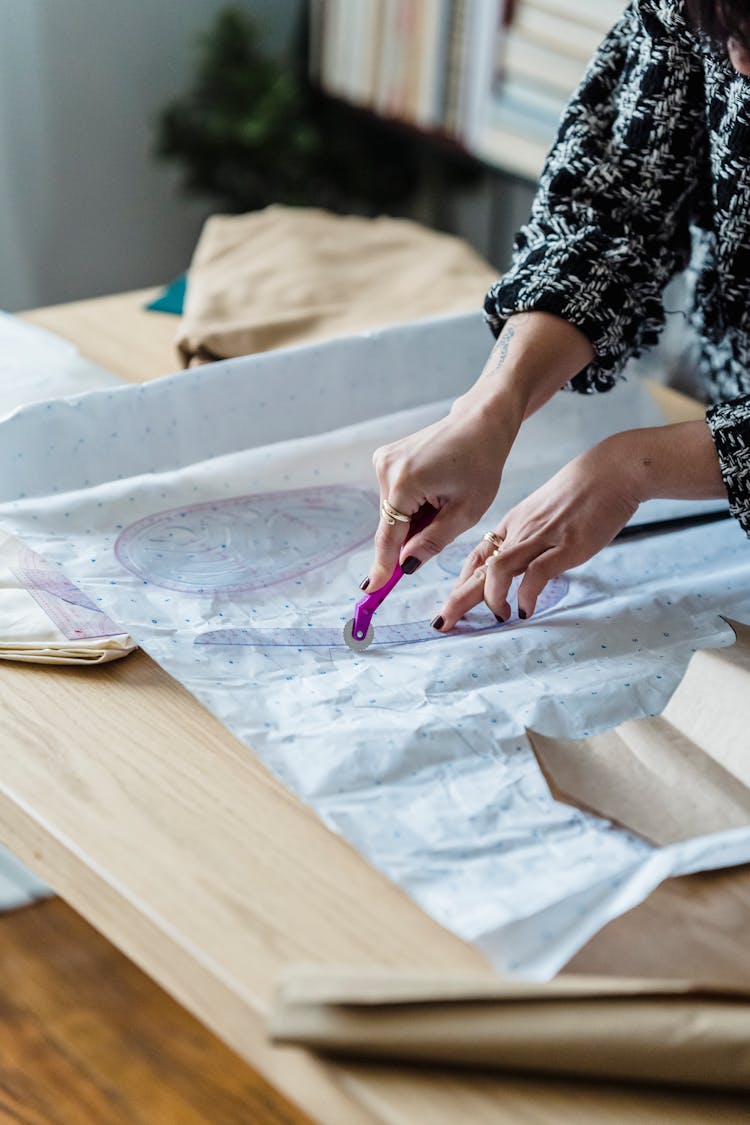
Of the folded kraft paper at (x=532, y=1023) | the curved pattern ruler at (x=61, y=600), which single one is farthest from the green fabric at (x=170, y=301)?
the folded kraft paper at (x=532, y=1023)

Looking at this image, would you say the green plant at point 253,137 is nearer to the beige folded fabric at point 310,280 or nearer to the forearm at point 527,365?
the beige folded fabric at point 310,280

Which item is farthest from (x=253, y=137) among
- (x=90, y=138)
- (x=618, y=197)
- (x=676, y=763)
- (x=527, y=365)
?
(x=676, y=763)

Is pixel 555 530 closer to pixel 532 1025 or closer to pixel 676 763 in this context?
pixel 676 763

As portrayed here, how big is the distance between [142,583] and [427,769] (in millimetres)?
244

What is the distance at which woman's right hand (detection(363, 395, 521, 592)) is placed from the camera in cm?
78

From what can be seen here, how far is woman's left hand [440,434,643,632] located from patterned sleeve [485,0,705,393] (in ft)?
0.40

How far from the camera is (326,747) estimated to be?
0.66 meters

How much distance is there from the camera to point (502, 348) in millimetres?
874

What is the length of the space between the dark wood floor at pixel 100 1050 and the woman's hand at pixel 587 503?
50cm

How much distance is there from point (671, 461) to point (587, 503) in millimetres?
61

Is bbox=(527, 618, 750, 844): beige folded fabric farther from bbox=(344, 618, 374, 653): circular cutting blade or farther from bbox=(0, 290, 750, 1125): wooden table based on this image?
bbox=(344, 618, 374, 653): circular cutting blade

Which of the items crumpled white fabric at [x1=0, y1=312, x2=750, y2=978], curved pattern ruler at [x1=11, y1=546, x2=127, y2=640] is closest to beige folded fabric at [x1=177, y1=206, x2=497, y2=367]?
crumpled white fabric at [x1=0, y1=312, x2=750, y2=978]

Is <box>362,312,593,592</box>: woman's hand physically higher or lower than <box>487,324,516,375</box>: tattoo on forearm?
lower

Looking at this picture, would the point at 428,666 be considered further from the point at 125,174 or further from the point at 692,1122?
the point at 125,174
